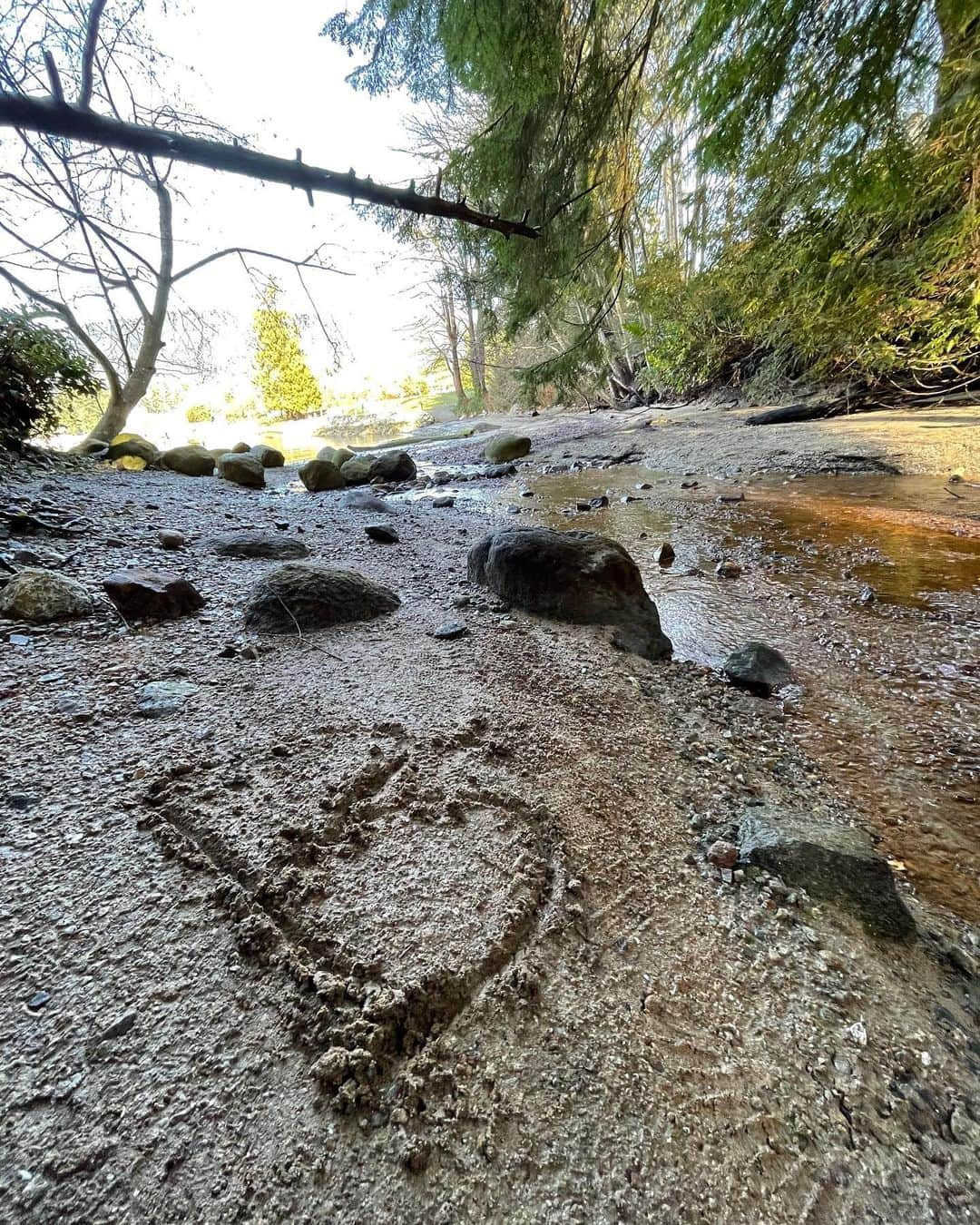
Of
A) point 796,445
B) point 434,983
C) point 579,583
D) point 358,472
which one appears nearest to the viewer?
point 434,983

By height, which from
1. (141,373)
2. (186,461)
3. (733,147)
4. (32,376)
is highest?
(733,147)

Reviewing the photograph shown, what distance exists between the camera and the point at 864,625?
2.35 m

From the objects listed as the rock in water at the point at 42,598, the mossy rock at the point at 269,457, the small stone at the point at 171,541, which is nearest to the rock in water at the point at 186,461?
the mossy rock at the point at 269,457

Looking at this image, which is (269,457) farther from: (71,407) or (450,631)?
(450,631)

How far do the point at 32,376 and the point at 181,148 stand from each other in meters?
3.81

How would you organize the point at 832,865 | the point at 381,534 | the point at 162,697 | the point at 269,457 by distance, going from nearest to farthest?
the point at 832,865 < the point at 162,697 < the point at 381,534 < the point at 269,457

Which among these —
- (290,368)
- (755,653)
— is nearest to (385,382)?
(290,368)

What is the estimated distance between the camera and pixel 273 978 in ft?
Answer: 2.67

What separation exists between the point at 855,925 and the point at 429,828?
89 cm

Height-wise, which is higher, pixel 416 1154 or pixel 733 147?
pixel 733 147

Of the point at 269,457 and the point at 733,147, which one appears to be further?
the point at 269,457

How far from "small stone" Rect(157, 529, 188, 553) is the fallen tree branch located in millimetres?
1866

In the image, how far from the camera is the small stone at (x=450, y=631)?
7.07 feet

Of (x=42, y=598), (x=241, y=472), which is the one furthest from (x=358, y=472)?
(x=42, y=598)
